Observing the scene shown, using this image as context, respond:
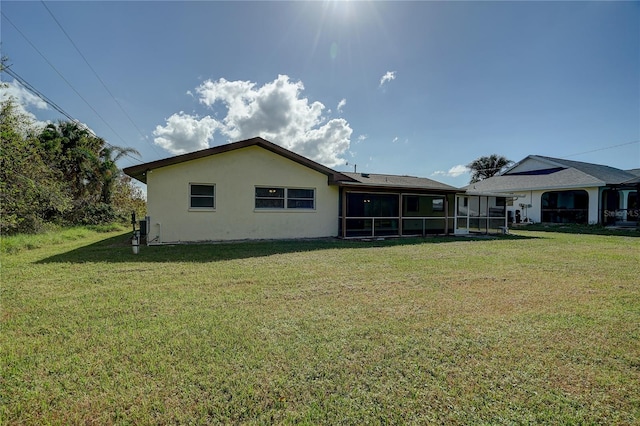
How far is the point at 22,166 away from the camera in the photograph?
11344mm

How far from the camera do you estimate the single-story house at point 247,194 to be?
1061cm

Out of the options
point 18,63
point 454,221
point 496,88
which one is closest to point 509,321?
point 454,221

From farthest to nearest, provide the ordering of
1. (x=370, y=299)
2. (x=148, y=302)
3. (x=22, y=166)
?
(x=22, y=166)
(x=370, y=299)
(x=148, y=302)

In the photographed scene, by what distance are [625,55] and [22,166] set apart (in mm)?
29963

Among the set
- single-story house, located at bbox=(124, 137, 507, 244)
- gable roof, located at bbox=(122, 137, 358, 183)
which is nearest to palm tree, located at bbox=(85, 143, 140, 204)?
gable roof, located at bbox=(122, 137, 358, 183)

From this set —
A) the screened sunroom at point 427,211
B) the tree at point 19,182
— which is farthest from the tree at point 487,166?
the tree at point 19,182

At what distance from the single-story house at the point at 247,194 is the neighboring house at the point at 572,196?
436 inches

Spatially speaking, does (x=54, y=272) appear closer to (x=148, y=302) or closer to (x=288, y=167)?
(x=148, y=302)

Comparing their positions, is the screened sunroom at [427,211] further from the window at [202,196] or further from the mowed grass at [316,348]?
the mowed grass at [316,348]

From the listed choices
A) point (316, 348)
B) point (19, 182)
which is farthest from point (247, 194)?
point (316, 348)

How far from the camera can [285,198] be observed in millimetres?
12422

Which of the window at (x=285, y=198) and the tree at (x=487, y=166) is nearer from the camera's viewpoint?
the window at (x=285, y=198)

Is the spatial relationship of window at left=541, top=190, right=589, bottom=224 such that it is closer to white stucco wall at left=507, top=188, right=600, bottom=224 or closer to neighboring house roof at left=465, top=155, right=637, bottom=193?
white stucco wall at left=507, top=188, right=600, bottom=224

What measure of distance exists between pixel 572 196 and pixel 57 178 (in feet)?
115
